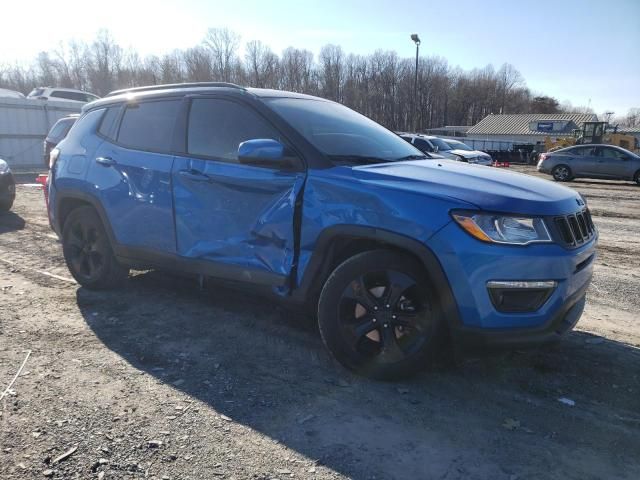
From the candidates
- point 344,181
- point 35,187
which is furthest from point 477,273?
point 35,187

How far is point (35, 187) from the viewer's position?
538 inches

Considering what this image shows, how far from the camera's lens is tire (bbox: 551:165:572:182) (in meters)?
20.3

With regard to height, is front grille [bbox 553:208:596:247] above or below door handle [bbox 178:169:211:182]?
below

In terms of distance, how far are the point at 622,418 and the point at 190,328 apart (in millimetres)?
2981

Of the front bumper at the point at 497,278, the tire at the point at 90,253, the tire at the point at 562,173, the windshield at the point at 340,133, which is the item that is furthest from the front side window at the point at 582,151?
the tire at the point at 90,253

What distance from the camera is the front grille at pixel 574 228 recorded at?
2953 mm

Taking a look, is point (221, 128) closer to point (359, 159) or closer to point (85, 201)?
point (359, 159)

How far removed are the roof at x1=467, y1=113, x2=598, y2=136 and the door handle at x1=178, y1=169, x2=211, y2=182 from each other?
75.2 m

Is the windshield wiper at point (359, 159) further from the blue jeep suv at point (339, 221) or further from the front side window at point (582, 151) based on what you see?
the front side window at point (582, 151)

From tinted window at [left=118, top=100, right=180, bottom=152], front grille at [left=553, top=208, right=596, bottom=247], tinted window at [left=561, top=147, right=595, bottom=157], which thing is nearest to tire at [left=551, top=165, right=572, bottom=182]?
tinted window at [left=561, top=147, right=595, bottom=157]

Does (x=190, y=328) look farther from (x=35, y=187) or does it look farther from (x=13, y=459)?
(x=35, y=187)

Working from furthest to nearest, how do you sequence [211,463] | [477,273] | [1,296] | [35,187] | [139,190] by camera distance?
[35,187] < [1,296] < [139,190] < [477,273] < [211,463]

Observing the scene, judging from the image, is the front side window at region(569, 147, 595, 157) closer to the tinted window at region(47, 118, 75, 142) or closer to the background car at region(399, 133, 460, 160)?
the background car at region(399, 133, 460, 160)

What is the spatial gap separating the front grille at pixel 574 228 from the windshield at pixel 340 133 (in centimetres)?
130
